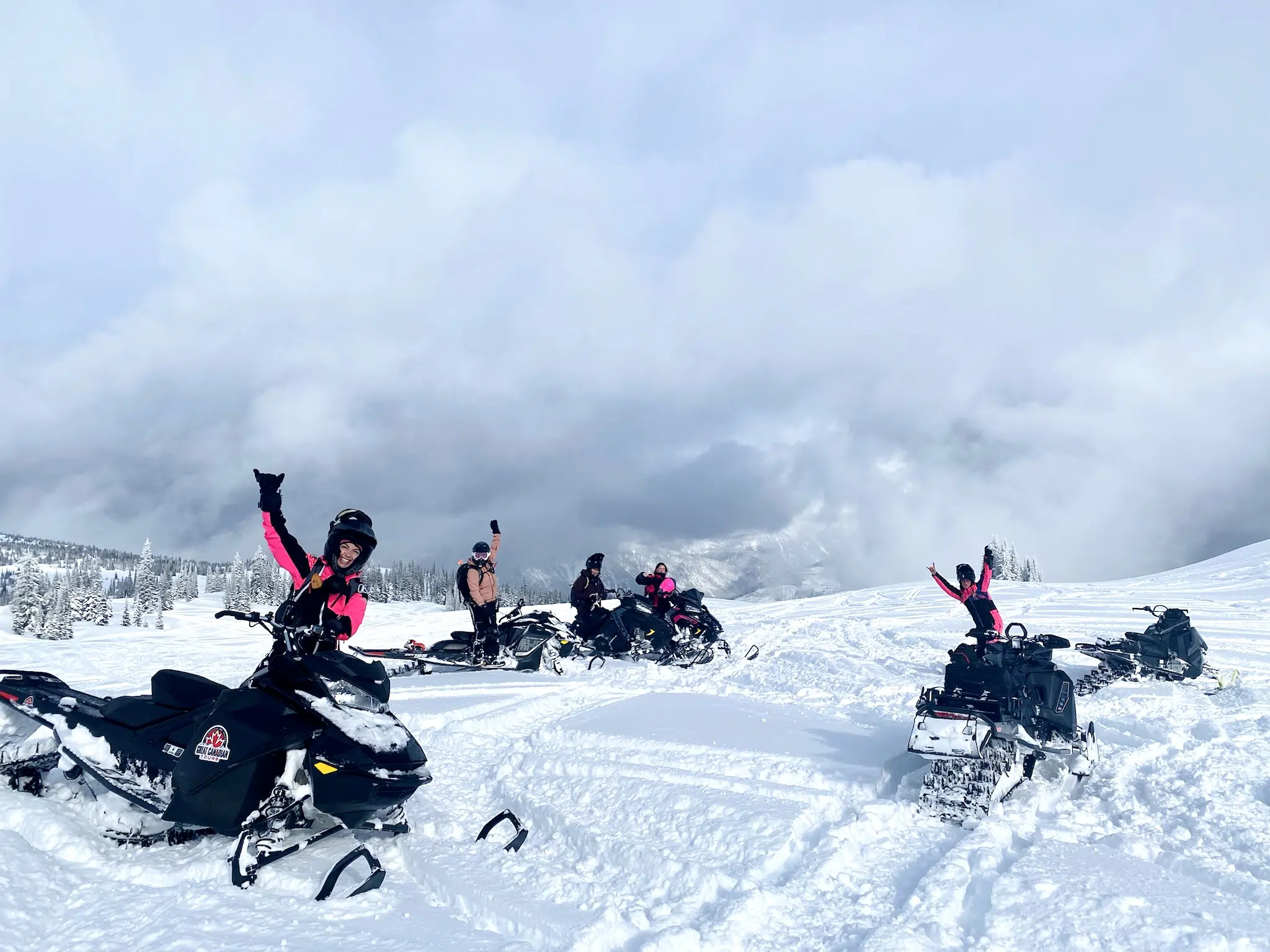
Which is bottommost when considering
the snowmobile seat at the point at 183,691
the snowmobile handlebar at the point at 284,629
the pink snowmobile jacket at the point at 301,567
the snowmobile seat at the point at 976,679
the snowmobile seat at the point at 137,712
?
the snowmobile seat at the point at 976,679

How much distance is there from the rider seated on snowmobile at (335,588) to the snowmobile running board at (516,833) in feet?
4.55

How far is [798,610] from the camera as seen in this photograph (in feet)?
68.7

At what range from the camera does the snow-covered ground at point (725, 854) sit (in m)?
3.15

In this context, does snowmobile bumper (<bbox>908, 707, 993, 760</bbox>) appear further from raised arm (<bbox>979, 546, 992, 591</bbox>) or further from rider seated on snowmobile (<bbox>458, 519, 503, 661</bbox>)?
rider seated on snowmobile (<bbox>458, 519, 503, 661</bbox>)

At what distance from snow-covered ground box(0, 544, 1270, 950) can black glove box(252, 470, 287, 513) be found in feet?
6.83

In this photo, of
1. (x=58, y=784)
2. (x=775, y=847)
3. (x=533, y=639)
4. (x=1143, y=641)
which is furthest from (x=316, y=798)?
(x=1143, y=641)

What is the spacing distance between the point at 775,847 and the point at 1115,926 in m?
1.55

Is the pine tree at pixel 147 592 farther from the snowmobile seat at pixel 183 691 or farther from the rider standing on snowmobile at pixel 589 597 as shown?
the snowmobile seat at pixel 183 691

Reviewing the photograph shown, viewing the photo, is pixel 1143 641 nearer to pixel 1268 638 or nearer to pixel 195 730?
pixel 1268 638

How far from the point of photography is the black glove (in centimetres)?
518

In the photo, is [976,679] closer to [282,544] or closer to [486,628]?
[282,544]

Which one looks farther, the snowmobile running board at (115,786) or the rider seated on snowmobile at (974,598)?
the rider seated on snowmobile at (974,598)

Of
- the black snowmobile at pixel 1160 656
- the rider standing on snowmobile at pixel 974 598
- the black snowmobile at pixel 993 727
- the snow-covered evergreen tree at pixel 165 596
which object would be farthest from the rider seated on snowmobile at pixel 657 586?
the snow-covered evergreen tree at pixel 165 596

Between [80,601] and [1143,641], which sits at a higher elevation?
[80,601]
